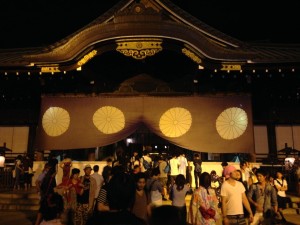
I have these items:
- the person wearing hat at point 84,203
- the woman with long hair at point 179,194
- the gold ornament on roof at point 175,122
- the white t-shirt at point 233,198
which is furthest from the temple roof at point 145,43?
the white t-shirt at point 233,198

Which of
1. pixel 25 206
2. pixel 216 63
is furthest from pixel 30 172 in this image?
pixel 216 63

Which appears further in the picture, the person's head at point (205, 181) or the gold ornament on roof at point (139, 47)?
the gold ornament on roof at point (139, 47)

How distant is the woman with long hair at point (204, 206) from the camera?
5.17 m

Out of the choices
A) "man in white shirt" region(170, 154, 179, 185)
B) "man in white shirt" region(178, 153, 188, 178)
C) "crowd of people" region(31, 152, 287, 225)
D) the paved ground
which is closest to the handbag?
"crowd of people" region(31, 152, 287, 225)

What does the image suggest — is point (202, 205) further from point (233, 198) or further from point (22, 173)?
point (22, 173)

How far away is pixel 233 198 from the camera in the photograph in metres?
5.46

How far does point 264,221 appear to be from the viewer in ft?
22.9

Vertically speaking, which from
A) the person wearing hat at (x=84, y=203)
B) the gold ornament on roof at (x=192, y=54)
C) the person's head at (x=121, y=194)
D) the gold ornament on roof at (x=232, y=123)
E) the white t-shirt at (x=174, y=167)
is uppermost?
the gold ornament on roof at (x=192, y=54)

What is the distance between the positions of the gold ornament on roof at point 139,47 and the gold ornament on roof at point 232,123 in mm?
3748

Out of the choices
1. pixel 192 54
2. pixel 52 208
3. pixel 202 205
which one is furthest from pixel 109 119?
pixel 52 208

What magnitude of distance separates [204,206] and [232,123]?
22.2ft

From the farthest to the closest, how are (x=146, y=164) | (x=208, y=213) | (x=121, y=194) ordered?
(x=146, y=164)
(x=208, y=213)
(x=121, y=194)

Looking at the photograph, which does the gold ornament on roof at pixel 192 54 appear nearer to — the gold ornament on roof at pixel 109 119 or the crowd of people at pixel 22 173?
the gold ornament on roof at pixel 109 119

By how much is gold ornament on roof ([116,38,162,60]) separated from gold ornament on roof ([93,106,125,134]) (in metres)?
2.52
